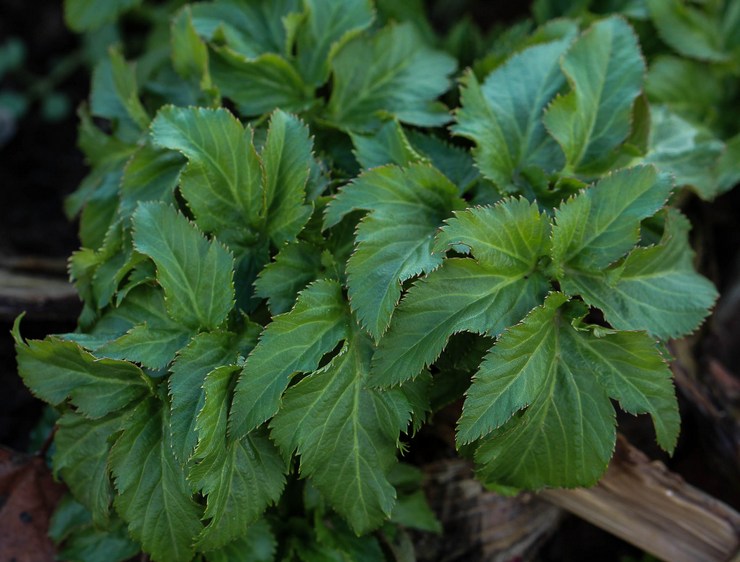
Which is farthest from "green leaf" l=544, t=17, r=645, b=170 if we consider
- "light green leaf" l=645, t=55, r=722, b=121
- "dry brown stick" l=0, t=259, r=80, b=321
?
"dry brown stick" l=0, t=259, r=80, b=321

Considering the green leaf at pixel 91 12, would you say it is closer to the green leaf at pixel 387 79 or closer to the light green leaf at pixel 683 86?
the green leaf at pixel 387 79

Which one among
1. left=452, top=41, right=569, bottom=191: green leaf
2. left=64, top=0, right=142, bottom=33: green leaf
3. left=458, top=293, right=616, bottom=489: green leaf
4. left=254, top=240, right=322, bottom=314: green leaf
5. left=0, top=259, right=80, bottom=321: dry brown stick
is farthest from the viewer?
left=64, top=0, right=142, bottom=33: green leaf

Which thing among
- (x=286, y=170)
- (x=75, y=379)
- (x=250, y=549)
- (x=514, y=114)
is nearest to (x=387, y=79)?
(x=514, y=114)

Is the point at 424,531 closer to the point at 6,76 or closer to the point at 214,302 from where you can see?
the point at 214,302

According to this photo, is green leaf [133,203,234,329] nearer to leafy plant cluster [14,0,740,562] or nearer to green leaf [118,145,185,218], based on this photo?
leafy plant cluster [14,0,740,562]

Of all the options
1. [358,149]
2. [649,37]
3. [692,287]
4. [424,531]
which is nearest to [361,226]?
[358,149]

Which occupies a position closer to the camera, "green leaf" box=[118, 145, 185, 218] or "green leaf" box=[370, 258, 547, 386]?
Answer: "green leaf" box=[370, 258, 547, 386]

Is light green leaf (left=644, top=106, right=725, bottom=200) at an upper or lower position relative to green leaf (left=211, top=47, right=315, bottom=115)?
lower
